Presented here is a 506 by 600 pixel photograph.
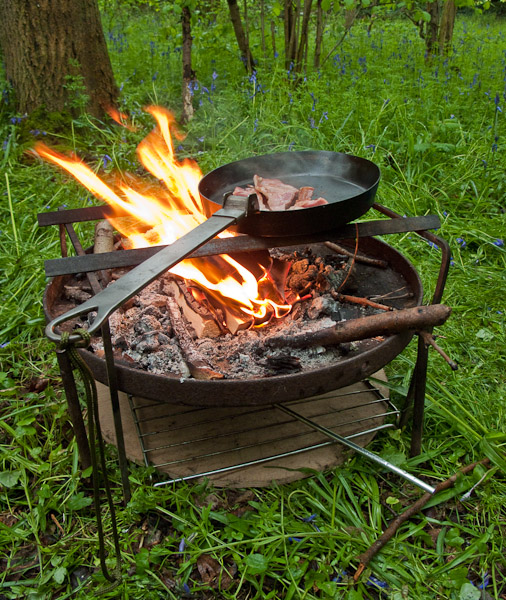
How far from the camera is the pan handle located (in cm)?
130

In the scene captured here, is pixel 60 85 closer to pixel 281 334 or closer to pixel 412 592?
pixel 281 334

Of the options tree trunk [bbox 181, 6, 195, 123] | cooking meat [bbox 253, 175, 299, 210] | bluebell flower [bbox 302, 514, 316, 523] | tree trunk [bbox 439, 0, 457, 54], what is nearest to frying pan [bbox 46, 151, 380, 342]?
cooking meat [bbox 253, 175, 299, 210]

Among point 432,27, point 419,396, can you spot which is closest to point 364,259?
point 419,396

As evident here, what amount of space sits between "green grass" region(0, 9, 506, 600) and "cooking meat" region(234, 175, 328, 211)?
1.02 meters

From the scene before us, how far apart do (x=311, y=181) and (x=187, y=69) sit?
121 inches

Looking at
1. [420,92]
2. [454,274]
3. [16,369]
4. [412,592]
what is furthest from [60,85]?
[412,592]

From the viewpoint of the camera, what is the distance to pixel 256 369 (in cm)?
195

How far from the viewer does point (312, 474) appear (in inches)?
82.7

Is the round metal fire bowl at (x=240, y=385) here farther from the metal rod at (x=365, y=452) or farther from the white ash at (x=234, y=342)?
the metal rod at (x=365, y=452)

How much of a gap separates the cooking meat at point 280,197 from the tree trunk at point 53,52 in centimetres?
321

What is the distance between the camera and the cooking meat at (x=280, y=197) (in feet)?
6.86

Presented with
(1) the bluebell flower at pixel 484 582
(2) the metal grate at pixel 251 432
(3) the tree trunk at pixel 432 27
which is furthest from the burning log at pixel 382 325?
(3) the tree trunk at pixel 432 27

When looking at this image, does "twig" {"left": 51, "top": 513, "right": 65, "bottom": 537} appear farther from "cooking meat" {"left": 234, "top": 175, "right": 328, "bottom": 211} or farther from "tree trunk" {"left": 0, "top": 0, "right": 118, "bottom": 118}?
"tree trunk" {"left": 0, "top": 0, "right": 118, "bottom": 118}

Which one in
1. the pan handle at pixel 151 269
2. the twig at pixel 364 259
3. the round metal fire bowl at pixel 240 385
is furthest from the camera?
the twig at pixel 364 259
